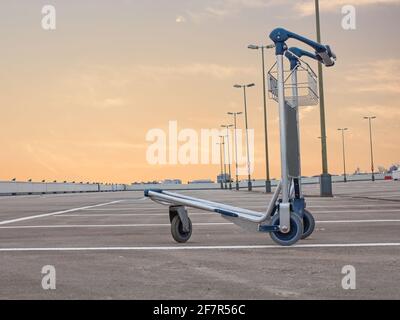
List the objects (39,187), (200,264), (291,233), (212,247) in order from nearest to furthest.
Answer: (200,264), (291,233), (212,247), (39,187)

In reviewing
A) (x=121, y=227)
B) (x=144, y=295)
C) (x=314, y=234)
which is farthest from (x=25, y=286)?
(x=121, y=227)

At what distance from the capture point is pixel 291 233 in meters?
8.23

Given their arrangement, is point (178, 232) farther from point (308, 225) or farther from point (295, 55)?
point (295, 55)

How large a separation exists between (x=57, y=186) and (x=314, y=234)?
7317cm

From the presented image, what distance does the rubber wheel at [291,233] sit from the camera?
8122 mm

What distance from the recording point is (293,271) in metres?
6.30

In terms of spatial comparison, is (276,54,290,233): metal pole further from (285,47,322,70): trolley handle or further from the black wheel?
the black wheel

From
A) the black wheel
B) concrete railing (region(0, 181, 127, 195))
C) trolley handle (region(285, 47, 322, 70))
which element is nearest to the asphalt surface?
the black wheel

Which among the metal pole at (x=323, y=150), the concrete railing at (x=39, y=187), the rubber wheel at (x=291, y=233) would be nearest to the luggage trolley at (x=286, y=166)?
the rubber wheel at (x=291, y=233)

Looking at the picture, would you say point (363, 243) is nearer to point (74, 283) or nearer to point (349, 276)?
point (349, 276)

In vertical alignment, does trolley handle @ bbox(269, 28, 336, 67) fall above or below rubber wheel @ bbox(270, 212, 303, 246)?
above

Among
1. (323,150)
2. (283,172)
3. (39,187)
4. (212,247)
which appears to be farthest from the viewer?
(39,187)

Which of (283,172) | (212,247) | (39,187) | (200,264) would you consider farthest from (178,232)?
(39,187)

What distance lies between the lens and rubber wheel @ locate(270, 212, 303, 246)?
26.6 feet
